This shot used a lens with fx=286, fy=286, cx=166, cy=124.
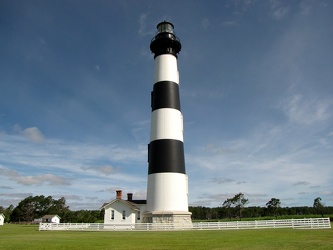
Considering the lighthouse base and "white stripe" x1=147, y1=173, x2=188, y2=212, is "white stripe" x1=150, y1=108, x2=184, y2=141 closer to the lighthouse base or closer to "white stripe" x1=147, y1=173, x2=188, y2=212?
"white stripe" x1=147, y1=173, x2=188, y2=212

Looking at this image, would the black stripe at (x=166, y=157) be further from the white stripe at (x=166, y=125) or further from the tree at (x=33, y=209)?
the tree at (x=33, y=209)

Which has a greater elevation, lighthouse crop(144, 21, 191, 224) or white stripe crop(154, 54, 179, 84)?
white stripe crop(154, 54, 179, 84)

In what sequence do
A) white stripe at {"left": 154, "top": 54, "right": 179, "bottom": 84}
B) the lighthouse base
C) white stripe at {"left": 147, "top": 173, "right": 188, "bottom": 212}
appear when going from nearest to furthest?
the lighthouse base
white stripe at {"left": 147, "top": 173, "right": 188, "bottom": 212}
white stripe at {"left": 154, "top": 54, "right": 179, "bottom": 84}

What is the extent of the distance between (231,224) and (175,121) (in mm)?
10288

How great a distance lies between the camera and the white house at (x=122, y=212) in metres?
30.0

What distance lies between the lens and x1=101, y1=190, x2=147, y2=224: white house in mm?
30016

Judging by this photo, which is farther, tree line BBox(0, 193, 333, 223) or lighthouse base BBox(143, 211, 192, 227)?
tree line BBox(0, 193, 333, 223)

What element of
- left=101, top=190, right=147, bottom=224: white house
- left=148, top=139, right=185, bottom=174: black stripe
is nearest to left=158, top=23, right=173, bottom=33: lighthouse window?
left=148, top=139, right=185, bottom=174: black stripe

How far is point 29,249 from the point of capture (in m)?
11.1

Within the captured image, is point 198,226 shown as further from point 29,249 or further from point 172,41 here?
point 172,41

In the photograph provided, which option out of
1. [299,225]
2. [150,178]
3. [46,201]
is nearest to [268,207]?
[299,225]

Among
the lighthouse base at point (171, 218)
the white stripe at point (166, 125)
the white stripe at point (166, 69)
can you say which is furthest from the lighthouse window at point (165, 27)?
the lighthouse base at point (171, 218)

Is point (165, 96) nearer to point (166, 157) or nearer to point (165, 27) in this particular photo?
point (166, 157)

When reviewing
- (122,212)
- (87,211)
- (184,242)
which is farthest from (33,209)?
(184,242)
